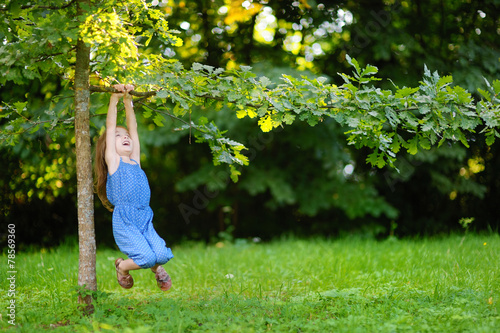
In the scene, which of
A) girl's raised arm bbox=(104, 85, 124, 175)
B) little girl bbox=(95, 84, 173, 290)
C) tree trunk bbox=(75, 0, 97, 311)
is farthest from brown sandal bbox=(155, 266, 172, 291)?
girl's raised arm bbox=(104, 85, 124, 175)

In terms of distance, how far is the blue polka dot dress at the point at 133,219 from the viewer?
134 inches

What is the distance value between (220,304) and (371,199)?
478 centimetres

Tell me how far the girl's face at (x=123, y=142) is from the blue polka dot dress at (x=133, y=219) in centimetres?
9

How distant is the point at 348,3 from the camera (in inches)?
303

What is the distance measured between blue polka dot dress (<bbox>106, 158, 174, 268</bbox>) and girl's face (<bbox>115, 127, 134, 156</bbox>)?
91mm

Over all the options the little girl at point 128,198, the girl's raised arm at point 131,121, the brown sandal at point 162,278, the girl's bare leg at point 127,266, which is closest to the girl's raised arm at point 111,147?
the little girl at point 128,198

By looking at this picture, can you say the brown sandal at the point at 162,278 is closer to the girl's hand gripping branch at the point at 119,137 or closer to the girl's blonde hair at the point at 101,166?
the girl's blonde hair at the point at 101,166

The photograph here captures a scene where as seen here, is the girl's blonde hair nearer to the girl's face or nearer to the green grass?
the girl's face

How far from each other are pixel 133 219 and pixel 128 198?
6.5 inches

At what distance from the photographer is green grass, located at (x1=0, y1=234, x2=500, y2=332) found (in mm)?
3188

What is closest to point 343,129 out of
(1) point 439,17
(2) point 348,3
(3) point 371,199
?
(3) point 371,199

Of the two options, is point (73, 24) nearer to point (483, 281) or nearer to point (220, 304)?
point (220, 304)

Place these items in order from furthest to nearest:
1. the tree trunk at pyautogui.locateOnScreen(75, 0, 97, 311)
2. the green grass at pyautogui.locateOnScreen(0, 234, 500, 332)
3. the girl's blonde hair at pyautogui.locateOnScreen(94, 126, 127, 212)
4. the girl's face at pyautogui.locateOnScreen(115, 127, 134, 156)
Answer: the girl's blonde hair at pyautogui.locateOnScreen(94, 126, 127, 212) < the girl's face at pyautogui.locateOnScreen(115, 127, 134, 156) < the tree trunk at pyautogui.locateOnScreen(75, 0, 97, 311) < the green grass at pyautogui.locateOnScreen(0, 234, 500, 332)

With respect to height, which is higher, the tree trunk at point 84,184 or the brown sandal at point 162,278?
the tree trunk at point 84,184
